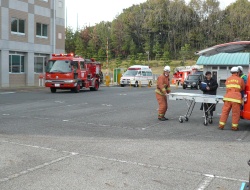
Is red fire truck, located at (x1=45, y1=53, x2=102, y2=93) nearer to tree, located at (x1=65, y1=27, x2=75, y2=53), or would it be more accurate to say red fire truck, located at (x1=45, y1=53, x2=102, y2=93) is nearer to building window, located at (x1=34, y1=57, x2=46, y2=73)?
building window, located at (x1=34, y1=57, x2=46, y2=73)

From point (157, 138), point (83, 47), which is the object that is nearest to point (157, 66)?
point (83, 47)

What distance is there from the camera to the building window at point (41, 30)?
→ 3422 cm

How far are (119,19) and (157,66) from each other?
22.2m

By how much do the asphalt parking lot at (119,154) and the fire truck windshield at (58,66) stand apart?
12.9 meters

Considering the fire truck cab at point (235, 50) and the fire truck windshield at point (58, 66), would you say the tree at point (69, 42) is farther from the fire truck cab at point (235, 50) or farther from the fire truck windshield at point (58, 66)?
the fire truck cab at point (235, 50)

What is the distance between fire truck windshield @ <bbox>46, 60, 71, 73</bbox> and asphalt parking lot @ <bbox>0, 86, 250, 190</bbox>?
1286 centimetres

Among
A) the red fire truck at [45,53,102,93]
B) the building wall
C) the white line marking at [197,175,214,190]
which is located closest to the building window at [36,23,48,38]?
the building wall

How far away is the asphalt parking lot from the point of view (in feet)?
17.7

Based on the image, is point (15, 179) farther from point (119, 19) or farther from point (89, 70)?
point (119, 19)

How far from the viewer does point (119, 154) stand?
7102 mm

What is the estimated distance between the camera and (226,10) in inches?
3282

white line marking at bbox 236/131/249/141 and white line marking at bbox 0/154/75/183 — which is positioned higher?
white line marking at bbox 0/154/75/183

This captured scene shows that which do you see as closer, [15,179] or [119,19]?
[15,179]

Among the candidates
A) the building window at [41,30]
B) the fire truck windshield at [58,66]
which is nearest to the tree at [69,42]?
the building window at [41,30]
